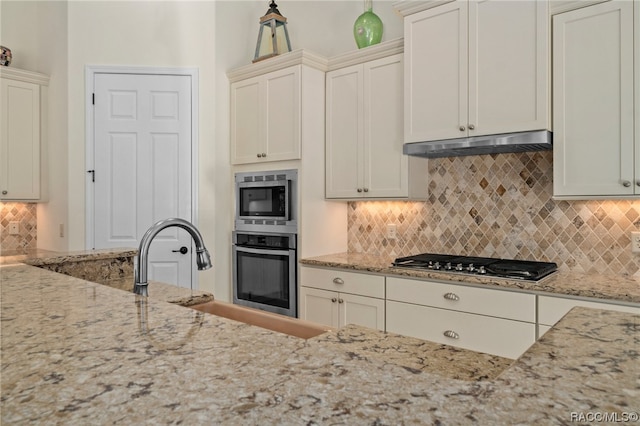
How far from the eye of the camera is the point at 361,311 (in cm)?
288

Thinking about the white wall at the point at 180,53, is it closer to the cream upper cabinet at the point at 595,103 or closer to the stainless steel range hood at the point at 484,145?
the stainless steel range hood at the point at 484,145

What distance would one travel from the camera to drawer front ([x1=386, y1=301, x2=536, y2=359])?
224cm

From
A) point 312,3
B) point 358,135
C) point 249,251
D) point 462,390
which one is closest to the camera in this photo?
point 462,390

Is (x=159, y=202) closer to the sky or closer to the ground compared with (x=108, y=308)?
closer to the sky

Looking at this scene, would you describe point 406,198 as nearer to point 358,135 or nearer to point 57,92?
point 358,135

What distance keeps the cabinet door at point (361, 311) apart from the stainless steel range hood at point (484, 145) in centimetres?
100

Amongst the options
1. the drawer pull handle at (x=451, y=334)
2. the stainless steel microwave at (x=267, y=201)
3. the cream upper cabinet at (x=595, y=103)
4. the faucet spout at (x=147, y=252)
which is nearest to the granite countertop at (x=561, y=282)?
the drawer pull handle at (x=451, y=334)

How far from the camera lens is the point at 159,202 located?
12.4ft

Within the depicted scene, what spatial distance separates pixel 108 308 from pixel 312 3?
346 centimetres

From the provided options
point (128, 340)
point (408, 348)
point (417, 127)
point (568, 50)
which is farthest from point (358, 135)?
point (128, 340)

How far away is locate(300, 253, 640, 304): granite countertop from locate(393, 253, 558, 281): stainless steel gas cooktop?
1.8 inches

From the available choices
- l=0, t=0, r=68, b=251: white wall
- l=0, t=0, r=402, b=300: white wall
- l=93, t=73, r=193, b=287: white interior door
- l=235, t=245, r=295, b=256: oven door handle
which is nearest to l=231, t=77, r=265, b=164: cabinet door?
l=0, t=0, r=402, b=300: white wall

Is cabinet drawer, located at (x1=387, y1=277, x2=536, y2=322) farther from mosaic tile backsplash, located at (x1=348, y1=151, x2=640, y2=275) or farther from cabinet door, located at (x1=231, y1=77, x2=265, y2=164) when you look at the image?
cabinet door, located at (x1=231, y1=77, x2=265, y2=164)

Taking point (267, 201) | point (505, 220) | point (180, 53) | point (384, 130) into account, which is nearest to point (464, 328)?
point (505, 220)
